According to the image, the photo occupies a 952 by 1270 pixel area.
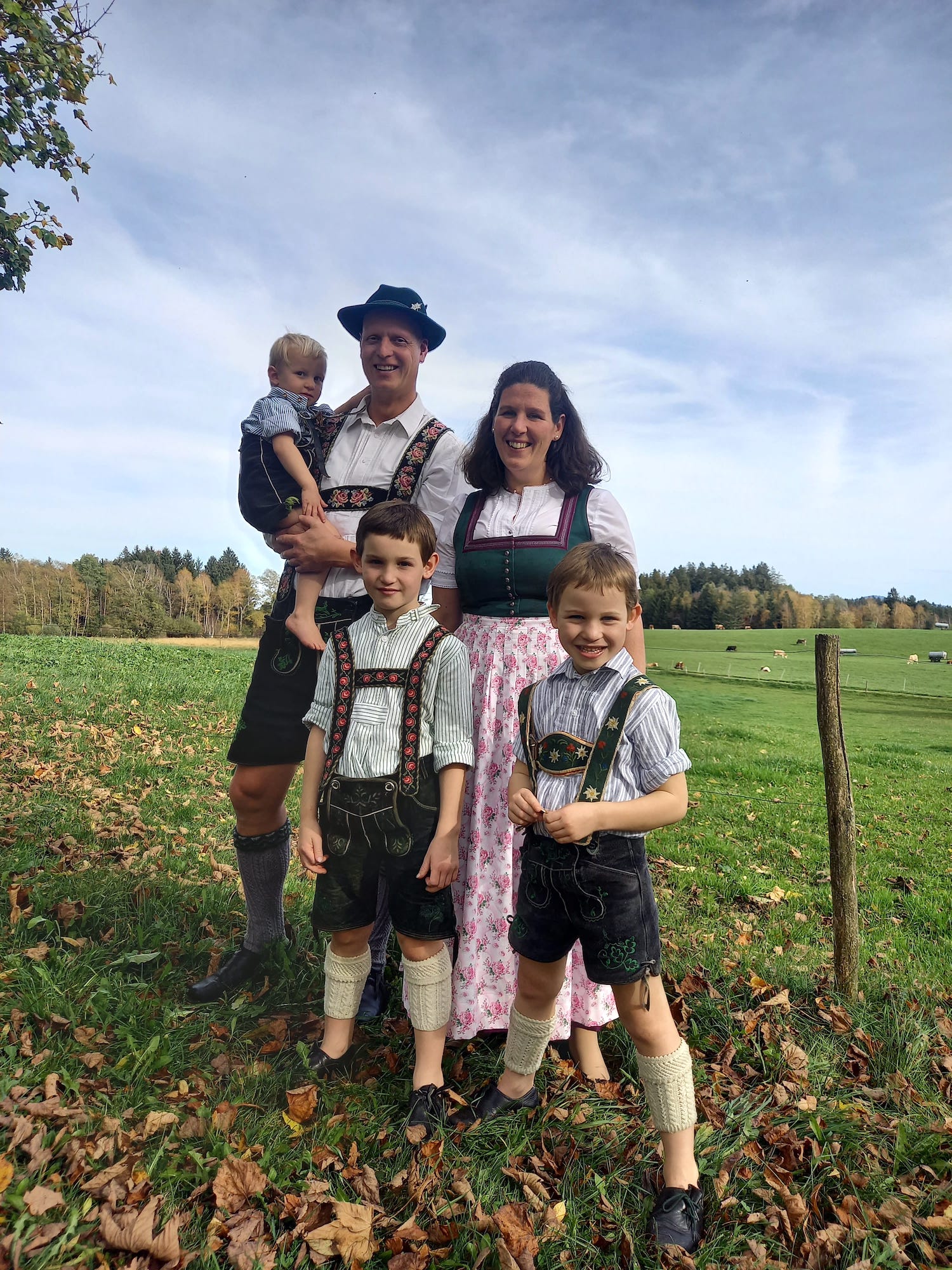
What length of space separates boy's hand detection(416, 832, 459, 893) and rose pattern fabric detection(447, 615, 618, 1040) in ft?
1.55

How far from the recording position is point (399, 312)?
3.47 metres

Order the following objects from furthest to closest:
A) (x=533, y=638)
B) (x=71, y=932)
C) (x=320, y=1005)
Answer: (x=71, y=932) < (x=320, y=1005) < (x=533, y=638)

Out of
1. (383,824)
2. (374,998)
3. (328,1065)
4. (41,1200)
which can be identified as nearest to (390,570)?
(383,824)

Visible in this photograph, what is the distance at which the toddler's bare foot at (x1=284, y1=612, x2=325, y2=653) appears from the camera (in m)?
3.55

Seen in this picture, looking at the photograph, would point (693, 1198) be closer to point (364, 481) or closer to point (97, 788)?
point (364, 481)

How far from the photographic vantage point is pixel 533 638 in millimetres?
3334

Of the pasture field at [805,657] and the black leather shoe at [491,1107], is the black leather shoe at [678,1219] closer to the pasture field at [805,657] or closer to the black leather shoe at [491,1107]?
the black leather shoe at [491,1107]

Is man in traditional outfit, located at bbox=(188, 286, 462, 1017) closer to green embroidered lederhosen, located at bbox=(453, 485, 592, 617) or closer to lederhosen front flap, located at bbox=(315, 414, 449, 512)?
lederhosen front flap, located at bbox=(315, 414, 449, 512)

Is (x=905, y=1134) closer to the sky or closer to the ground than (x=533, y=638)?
closer to the ground

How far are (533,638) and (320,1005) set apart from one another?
7.67ft

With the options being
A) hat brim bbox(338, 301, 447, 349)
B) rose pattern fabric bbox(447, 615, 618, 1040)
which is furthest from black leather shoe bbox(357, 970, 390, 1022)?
hat brim bbox(338, 301, 447, 349)

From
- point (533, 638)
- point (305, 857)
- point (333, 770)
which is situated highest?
point (533, 638)

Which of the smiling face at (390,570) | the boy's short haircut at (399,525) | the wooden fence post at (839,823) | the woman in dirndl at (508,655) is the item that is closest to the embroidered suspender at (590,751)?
the woman in dirndl at (508,655)

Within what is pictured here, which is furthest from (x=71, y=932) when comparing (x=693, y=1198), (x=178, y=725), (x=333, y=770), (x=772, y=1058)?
(x=178, y=725)
